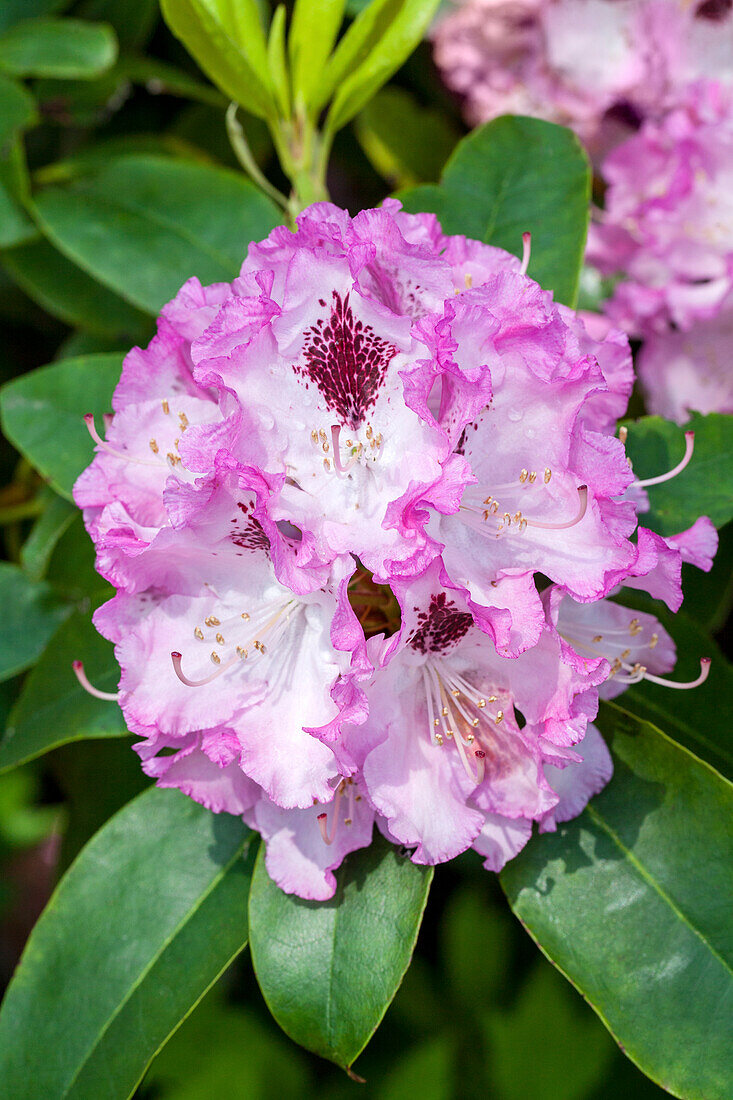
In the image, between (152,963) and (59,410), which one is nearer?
(152,963)

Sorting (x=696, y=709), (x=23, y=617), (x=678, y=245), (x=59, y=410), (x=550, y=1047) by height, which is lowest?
(x=550, y=1047)

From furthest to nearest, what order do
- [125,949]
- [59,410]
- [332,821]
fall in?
[59,410]
[125,949]
[332,821]

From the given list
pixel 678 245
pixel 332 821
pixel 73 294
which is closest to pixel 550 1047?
pixel 332 821

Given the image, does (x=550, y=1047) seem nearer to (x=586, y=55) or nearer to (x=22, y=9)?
(x=586, y=55)

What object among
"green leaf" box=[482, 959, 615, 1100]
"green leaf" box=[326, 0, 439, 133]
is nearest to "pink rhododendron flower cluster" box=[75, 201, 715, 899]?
"green leaf" box=[326, 0, 439, 133]

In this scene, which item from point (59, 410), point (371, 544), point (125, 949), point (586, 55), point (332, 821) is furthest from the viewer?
point (586, 55)

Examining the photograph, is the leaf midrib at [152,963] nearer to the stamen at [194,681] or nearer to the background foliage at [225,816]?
the background foliage at [225,816]

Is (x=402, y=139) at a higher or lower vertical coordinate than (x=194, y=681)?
higher

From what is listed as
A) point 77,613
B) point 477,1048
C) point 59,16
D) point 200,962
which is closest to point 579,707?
point 200,962

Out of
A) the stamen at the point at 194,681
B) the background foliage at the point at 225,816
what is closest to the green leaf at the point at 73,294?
the background foliage at the point at 225,816

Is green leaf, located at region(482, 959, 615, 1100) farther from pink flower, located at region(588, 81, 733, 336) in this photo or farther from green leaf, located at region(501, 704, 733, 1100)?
pink flower, located at region(588, 81, 733, 336)
